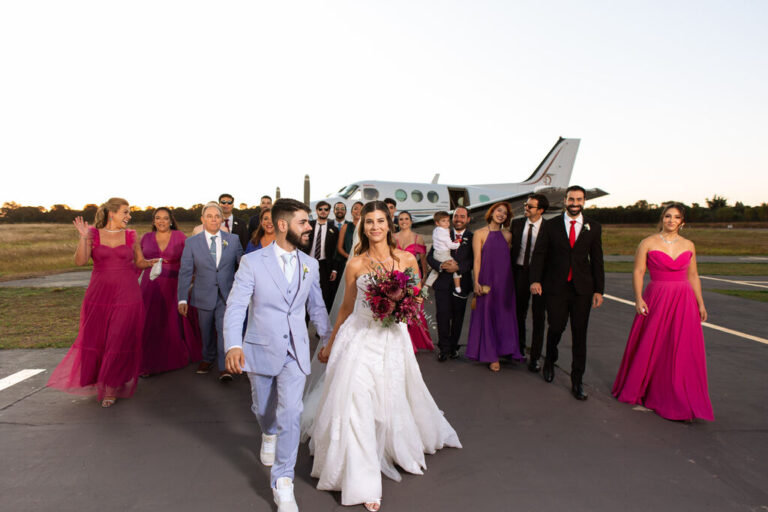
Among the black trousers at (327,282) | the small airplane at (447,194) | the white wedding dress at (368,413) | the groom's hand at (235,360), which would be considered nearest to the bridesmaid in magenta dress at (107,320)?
the white wedding dress at (368,413)

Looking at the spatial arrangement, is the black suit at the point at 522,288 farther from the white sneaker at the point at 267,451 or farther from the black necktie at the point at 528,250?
the white sneaker at the point at 267,451

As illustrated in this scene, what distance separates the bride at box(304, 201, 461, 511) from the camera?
9.34 ft

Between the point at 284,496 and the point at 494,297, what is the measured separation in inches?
151

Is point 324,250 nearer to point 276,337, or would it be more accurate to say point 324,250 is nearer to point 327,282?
point 327,282

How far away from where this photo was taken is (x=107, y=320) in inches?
180

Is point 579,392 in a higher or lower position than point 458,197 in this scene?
lower

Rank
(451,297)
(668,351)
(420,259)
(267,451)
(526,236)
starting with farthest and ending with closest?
(420,259)
(451,297)
(526,236)
(668,351)
(267,451)

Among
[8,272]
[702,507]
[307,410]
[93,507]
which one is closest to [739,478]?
[702,507]

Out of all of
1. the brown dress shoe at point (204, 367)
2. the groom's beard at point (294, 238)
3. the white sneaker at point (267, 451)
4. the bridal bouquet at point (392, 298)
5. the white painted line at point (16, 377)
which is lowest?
the white painted line at point (16, 377)

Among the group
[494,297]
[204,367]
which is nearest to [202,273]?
[204,367]

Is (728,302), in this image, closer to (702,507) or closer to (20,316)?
(702,507)

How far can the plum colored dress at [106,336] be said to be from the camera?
446cm

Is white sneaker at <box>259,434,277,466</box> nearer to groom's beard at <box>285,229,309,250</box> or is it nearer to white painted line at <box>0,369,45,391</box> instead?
groom's beard at <box>285,229,309,250</box>

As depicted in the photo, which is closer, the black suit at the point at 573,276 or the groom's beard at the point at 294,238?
the groom's beard at the point at 294,238
